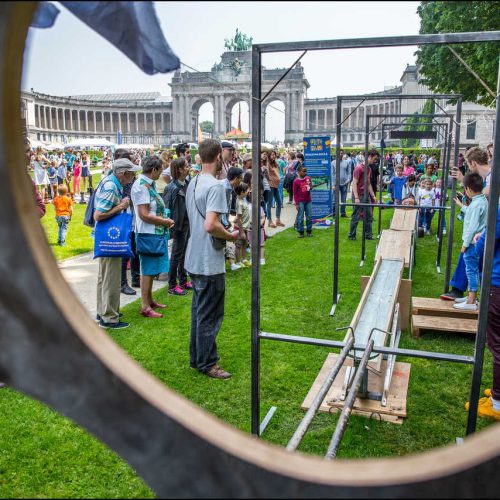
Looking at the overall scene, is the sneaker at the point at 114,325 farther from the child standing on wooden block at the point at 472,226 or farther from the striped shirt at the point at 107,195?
the child standing on wooden block at the point at 472,226

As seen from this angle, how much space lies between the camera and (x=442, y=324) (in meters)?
5.77

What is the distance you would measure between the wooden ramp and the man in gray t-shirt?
2380mm

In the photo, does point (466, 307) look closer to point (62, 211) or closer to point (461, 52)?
point (62, 211)

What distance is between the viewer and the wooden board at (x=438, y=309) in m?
5.96

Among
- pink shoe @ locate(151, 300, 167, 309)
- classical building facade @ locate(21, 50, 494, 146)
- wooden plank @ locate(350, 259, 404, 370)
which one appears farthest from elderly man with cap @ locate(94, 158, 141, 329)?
classical building facade @ locate(21, 50, 494, 146)

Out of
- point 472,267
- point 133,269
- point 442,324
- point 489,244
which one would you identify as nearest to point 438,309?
point 442,324

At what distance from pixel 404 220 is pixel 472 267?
4.51m

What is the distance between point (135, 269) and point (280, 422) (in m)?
4.45

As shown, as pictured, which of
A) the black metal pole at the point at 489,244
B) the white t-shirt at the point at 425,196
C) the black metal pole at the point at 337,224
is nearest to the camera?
the black metal pole at the point at 489,244

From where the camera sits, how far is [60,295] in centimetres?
97

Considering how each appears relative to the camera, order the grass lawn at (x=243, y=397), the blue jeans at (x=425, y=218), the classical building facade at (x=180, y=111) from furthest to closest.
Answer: the classical building facade at (x=180, y=111)
the blue jeans at (x=425, y=218)
the grass lawn at (x=243, y=397)

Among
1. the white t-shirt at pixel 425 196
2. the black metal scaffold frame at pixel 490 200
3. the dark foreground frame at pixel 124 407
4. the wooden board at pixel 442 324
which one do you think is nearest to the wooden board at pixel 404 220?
the white t-shirt at pixel 425 196

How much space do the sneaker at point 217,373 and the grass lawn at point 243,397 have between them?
0.06 meters

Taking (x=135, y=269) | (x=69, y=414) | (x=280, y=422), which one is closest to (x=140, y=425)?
(x=69, y=414)
